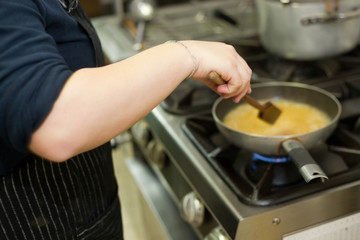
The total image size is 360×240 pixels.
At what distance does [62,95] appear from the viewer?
1.59 feet

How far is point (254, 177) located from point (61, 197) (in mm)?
330

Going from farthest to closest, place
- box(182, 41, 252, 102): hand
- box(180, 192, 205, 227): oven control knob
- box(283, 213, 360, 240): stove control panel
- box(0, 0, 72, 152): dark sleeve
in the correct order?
1. box(180, 192, 205, 227): oven control knob
2. box(283, 213, 360, 240): stove control panel
3. box(182, 41, 252, 102): hand
4. box(0, 0, 72, 152): dark sleeve

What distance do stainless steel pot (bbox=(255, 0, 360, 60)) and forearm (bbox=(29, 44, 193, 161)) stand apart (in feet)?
1.74

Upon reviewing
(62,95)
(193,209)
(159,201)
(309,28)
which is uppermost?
(62,95)

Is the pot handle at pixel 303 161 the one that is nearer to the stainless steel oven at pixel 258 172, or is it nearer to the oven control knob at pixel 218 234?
the stainless steel oven at pixel 258 172

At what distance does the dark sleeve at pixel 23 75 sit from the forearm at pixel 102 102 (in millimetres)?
13

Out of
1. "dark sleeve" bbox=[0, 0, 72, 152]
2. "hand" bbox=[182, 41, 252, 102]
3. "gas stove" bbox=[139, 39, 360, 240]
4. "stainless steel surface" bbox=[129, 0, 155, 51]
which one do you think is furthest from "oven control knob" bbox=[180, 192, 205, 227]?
"stainless steel surface" bbox=[129, 0, 155, 51]

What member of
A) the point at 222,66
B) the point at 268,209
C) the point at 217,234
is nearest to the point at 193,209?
the point at 217,234

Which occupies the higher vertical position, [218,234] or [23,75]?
[23,75]

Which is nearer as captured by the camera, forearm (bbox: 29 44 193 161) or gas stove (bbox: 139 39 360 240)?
forearm (bbox: 29 44 193 161)

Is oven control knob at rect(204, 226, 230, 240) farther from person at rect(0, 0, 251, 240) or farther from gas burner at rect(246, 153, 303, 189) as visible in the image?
person at rect(0, 0, 251, 240)

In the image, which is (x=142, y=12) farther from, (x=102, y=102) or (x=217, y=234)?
(x=102, y=102)

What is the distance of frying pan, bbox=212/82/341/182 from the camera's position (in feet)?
2.14

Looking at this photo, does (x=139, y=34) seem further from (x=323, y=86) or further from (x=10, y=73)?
(x=10, y=73)
